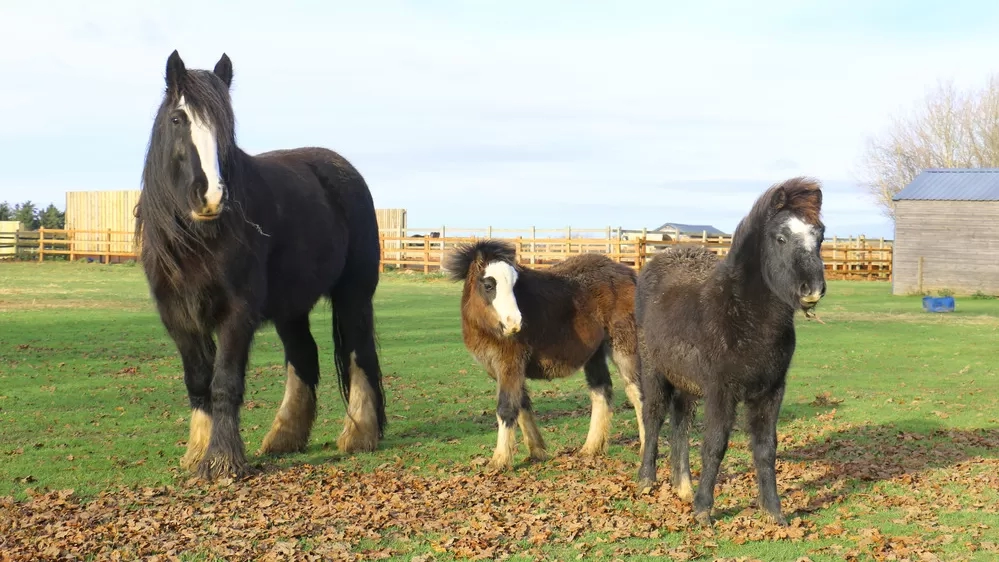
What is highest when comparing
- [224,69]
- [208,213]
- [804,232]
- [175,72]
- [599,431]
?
[224,69]

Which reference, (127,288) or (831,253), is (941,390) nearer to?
(127,288)

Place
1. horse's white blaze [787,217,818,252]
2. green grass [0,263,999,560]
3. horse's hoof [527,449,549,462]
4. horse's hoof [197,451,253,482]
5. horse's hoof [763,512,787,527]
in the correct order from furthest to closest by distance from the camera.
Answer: horse's hoof [527,449,549,462], horse's hoof [197,451,253,482], green grass [0,263,999,560], horse's hoof [763,512,787,527], horse's white blaze [787,217,818,252]

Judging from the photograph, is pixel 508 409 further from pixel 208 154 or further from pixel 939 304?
pixel 939 304

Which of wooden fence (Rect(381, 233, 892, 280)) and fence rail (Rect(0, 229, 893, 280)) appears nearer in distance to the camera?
wooden fence (Rect(381, 233, 892, 280))

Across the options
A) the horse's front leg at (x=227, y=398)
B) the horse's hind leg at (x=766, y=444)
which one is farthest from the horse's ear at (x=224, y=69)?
the horse's hind leg at (x=766, y=444)

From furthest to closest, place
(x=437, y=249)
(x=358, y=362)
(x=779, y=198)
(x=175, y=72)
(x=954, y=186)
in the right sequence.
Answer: (x=437, y=249), (x=954, y=186), (x=358, y=362), (x=175, y=72), (x=779, y=198)

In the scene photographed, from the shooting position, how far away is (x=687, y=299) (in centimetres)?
674

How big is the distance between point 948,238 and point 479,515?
114 feet

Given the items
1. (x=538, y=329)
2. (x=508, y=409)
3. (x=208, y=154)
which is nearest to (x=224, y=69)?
(x=208, y=154)

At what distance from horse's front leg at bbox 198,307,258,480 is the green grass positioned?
0.33 metres

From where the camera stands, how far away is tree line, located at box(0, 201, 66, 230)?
54.5 m

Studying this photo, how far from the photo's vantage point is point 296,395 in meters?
8.64

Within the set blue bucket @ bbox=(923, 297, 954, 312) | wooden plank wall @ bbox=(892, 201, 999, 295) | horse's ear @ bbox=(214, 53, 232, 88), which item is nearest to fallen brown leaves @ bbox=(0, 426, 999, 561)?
horse's ear @ bbox=(214, 53, 232, 88)

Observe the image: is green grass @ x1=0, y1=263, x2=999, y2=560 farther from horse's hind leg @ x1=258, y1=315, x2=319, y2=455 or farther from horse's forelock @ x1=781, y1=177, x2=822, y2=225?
horse's forelock @ x1=781, y1=177, x2=822, y2=225
